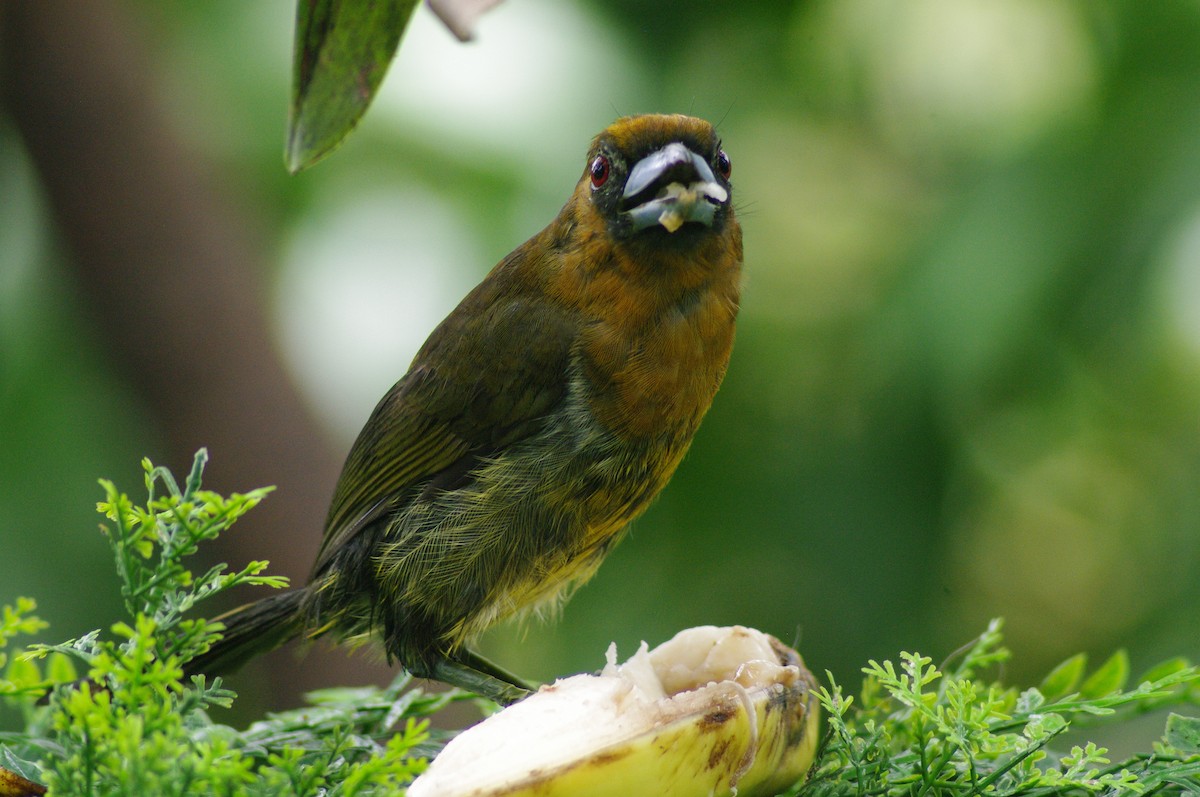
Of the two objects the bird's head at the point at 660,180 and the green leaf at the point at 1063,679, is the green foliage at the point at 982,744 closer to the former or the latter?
the green leaf at the point at 1063,679

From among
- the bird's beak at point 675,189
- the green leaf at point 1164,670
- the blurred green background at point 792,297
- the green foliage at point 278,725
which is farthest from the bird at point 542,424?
the blurred green background at point 792,297

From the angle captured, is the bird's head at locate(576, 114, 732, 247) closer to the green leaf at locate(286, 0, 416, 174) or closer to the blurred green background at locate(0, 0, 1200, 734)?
the green leaf at locate(286, 0, 416, 174)

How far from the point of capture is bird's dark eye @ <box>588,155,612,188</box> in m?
2.39

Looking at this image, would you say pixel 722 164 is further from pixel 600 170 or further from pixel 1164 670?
pixel 1164 670

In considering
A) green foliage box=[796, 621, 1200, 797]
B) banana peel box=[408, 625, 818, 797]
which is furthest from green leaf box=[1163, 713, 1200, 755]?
banana peel box=[408, 625, 818, 797]

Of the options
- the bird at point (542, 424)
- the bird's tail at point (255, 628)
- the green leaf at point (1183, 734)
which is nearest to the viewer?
the green leaf at point (1183, 734)

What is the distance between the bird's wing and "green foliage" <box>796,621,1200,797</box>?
0.88 m

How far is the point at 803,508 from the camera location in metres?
5.50

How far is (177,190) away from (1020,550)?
3.91 m

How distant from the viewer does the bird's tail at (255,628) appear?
260cm

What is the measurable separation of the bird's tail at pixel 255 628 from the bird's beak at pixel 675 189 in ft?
3.56

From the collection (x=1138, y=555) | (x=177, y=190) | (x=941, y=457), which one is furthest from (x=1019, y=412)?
(x=177, y=190)

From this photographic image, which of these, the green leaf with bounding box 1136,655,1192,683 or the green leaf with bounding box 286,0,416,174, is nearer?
the green leaf with bounding box 286,0,416,174

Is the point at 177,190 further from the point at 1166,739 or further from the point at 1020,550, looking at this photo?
the point at 1166,739
